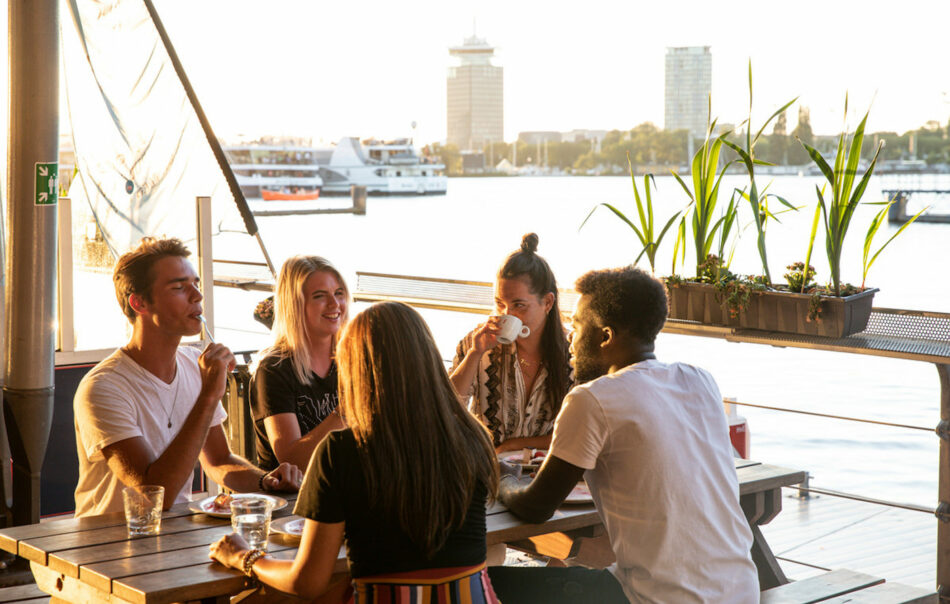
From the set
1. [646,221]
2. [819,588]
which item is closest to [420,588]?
[819,588]

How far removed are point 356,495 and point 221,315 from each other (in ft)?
61.7

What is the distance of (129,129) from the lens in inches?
182

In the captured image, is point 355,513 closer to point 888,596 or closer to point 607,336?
point 607,336

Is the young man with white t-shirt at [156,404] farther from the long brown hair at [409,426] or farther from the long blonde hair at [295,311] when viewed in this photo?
the long brown hair at [409,426]

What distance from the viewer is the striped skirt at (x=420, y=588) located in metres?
1.74

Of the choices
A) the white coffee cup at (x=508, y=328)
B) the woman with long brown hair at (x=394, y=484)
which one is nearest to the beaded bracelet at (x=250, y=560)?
the woman with long brown hair at (x=394, y=484)

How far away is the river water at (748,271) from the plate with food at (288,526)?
805mm

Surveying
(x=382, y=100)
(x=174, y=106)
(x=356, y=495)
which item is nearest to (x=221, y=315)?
(x=174, y=106)

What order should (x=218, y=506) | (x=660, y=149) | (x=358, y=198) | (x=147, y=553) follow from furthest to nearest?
(x=358, y=198) → (x=660, y=149) → (x=218, y=506) → (x=147, y=553)

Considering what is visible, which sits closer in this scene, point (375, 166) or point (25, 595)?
point (25, 595)

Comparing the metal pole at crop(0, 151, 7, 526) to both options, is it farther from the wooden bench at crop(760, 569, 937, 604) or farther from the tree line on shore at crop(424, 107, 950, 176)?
Answer: the wooden bench at crop(760, 569, 937, 604)

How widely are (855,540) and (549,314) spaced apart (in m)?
2.32

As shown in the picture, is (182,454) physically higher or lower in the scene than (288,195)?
lower

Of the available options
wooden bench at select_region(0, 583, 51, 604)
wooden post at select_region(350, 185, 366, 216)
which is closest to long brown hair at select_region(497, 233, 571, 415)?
wooden bench at select_region(0, 583, 51, 604)
